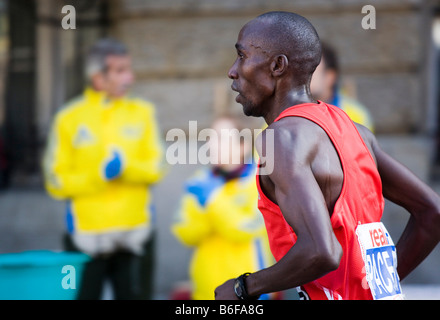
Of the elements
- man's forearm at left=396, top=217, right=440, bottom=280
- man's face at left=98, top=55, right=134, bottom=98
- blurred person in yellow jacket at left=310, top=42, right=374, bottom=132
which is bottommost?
man's forearm at left=396, top=217, right=440, bottom=280

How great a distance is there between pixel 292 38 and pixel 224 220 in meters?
2.18

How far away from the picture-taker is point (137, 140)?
15.0 ft

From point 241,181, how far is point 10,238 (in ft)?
10.8

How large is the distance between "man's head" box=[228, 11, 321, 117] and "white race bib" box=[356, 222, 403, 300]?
0.49m

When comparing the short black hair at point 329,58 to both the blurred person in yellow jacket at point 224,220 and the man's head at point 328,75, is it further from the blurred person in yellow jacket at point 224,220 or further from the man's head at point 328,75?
the blurred person in yellow jacket at point 224,220

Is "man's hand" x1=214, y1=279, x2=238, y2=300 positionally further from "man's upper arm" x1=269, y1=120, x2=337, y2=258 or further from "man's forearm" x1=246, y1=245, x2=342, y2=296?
"man's upper arm" x1=269, y1=120, x2=337, y2=258

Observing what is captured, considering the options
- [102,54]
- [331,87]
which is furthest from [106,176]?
[331,87]

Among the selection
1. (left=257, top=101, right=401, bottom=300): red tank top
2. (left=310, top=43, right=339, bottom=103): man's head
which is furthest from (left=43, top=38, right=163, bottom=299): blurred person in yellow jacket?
(left=257, top=101, right=401, bottom=300): red tank top

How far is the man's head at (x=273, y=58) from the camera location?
2.07 m

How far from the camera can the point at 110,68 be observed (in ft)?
14.9

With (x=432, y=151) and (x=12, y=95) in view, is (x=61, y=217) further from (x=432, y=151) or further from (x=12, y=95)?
(x=432, y=151)

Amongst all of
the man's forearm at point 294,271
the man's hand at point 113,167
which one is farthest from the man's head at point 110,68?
the man's forearm at point 294,271

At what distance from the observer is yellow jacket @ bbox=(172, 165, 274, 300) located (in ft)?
13.4

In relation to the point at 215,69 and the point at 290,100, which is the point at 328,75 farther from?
the point at 215,69
